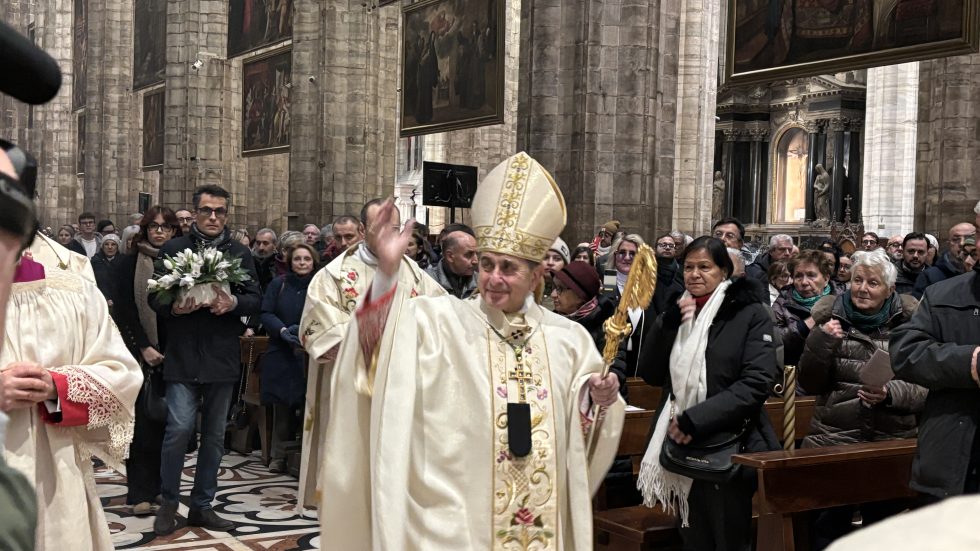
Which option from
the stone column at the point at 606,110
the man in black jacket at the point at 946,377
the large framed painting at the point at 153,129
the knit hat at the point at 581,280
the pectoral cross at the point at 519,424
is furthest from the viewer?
the large framed painting at the point at 153,129

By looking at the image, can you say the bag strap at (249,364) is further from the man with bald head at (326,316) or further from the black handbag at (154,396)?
the man with bald head at (326,316)

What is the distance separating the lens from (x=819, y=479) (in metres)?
4.99

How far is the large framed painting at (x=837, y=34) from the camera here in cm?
919

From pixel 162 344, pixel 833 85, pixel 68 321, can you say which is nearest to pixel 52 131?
pixel 833 85

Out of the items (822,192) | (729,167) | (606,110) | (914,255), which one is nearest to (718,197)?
(729,167)

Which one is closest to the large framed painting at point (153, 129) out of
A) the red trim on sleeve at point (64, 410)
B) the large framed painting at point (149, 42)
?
the large framed painting at point (149, 42)

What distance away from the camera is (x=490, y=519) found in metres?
3.62

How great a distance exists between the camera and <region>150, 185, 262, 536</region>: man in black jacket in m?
6.71

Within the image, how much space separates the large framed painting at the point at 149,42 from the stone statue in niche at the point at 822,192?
19.5m

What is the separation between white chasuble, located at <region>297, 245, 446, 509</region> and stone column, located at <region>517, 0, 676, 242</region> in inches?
213

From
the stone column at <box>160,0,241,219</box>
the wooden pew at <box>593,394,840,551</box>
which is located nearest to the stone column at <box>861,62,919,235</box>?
the stone column at <box>160,0,241,219</box>

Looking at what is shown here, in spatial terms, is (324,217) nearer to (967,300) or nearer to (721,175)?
(967,300)

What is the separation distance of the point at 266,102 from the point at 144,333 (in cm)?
1537

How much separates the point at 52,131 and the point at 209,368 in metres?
32.3
